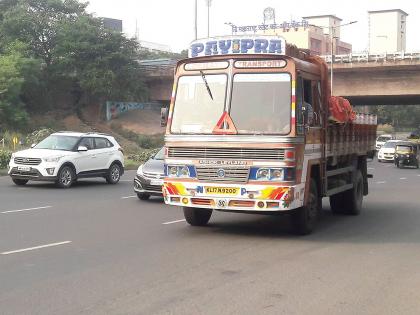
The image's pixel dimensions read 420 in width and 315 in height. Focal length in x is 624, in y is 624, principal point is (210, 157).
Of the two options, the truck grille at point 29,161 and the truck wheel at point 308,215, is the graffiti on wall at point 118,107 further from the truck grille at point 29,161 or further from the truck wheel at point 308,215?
the truck wheel at point 308,215

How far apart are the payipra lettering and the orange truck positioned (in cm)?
2

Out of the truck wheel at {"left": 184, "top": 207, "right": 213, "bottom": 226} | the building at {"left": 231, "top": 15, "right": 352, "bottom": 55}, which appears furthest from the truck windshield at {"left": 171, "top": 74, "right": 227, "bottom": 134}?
the building at {"left": 231, "top": 15, "right": 352, "bottom": 55}

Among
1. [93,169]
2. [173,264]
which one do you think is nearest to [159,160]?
[93,169]

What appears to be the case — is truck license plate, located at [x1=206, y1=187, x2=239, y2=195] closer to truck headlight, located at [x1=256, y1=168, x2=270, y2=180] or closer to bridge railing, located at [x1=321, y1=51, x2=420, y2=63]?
truck headlight, located at [x1=256, y1=168, x2=270, y2=180]

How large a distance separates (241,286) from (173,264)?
4.61 feet

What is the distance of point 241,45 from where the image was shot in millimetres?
10305

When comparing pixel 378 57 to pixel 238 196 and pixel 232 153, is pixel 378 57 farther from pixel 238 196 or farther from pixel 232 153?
pixel 238 196

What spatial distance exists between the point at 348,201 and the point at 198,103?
5.14 metres

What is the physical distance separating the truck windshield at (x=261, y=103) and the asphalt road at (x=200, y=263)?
1.86 metres

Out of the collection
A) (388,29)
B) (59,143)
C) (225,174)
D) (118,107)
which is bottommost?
(225,174)

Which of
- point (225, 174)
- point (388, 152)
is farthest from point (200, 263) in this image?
point (388, 152)

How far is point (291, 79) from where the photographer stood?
10.0 meters

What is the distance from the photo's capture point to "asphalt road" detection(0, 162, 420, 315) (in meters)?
6.23

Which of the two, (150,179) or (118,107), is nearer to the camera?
(150,179)
